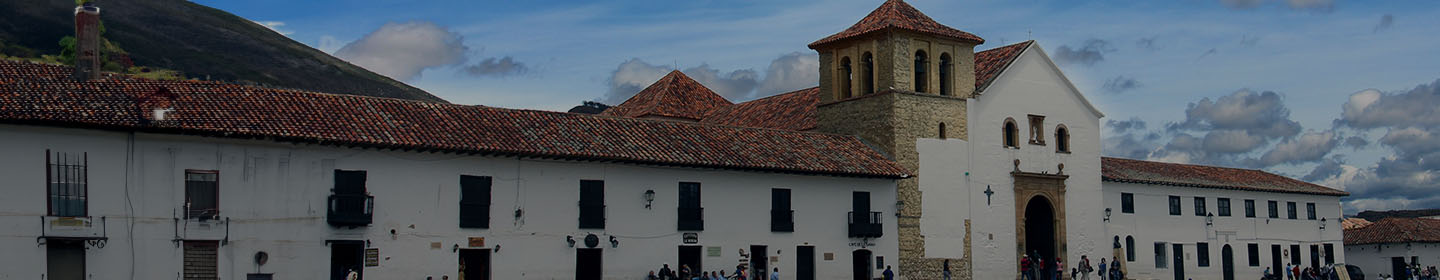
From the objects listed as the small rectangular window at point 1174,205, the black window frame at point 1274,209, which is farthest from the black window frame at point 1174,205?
the black window frame at point 1274,209

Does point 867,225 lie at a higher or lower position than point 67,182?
lower

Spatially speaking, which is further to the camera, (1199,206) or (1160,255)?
(1199,206)

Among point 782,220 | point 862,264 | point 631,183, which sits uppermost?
point 631,183

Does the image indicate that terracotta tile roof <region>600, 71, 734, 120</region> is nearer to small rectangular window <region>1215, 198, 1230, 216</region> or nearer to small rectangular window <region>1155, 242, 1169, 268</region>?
small rectangular window <region>1155, 242, 1169, 268</region>

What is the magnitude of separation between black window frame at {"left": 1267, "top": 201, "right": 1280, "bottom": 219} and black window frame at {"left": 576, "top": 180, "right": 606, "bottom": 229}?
31.1 meters

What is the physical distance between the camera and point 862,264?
120 ft

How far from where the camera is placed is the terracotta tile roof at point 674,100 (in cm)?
4803

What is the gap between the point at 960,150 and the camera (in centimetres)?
3916

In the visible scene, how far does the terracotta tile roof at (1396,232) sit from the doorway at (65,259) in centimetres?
5160

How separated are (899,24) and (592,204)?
12331 mm

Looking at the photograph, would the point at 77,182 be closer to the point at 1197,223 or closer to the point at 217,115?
the point at 217,115

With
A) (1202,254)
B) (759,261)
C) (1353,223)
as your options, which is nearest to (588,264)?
(759,261)

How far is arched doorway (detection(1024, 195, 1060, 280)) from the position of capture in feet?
137

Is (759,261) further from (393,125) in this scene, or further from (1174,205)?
(1174,205)
